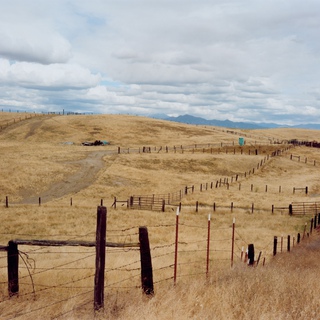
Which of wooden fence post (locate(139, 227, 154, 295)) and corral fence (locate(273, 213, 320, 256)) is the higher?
wooden fence post (locate(139, 227, 154, 295))

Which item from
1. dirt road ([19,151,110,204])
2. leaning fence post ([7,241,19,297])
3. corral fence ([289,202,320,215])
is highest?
leaning fence post ([7,241,19,297])

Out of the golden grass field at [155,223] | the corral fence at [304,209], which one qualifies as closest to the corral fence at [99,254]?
the golden grass field at [155,223]

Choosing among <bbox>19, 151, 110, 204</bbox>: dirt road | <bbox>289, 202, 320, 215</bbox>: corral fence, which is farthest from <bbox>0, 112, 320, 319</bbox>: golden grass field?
<bbox>289, 202, 320, 215</bbox>: corral fence

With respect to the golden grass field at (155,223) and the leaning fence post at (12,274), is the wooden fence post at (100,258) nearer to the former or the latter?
the golden grass field at (155,223)

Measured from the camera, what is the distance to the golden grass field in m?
7.66

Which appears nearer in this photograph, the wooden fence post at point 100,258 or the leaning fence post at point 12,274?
the wooden fence post at point 100,258

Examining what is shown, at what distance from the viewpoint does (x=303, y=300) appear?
26.2 feet

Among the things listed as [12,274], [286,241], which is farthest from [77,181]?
[12,274]

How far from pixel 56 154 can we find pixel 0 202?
1187 inches

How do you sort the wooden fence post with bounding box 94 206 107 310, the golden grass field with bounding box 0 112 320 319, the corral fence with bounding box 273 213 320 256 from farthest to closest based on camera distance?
the corral fence with bounding box 273 213 320 256
the golden grass field with bounding box 0 112 320 319
the wooden fence post with bounding box 94 206 107 310

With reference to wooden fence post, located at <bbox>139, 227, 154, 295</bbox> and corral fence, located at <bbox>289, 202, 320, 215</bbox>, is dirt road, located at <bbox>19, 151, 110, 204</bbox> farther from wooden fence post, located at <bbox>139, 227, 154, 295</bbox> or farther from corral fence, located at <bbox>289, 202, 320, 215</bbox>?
wooden fence post, located at <bbox>139, 227, 154, 295</bbox>

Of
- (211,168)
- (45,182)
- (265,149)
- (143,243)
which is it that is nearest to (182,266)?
(143,243)

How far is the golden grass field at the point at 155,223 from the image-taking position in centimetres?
766

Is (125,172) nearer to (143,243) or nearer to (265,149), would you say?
(265,149)
